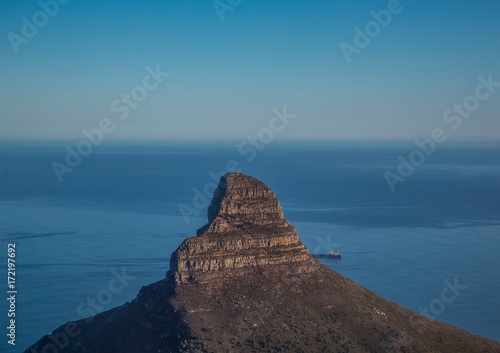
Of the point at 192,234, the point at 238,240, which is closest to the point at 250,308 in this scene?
the point at 238,240

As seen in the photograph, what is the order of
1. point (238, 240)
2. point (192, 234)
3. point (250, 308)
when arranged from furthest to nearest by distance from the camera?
point (192, 234)
point (238, 240)
point (250, 308)

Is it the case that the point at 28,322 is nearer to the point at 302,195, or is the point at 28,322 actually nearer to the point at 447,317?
the point at 447,317

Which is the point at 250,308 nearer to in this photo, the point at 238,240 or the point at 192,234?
the point at 238,240

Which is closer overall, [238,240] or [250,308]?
[250,308]

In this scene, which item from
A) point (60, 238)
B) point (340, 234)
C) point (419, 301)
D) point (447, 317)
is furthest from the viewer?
point (340, 234)

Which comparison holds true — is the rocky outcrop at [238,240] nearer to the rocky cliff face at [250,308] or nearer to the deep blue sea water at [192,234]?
the rocky cliff face at [250,308]

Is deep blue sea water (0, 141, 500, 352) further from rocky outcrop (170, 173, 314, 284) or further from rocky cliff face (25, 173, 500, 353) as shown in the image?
rocky outcrop (170, 173, 314, 284)

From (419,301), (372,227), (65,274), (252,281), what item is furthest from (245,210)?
(372,227)
